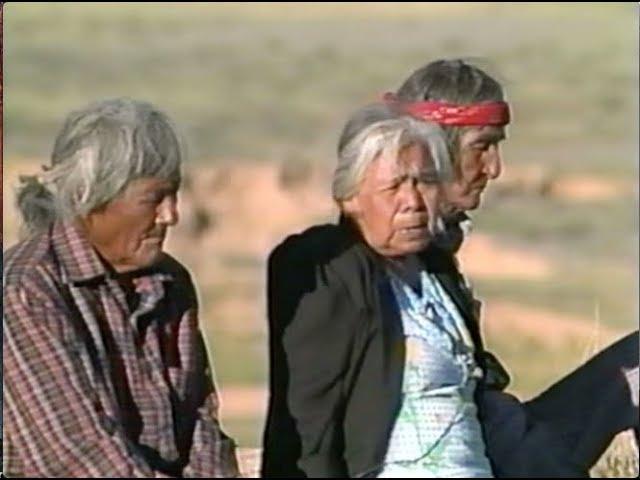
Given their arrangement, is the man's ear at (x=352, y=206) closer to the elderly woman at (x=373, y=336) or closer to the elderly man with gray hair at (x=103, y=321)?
the elderly woman at (x=373, y=336)

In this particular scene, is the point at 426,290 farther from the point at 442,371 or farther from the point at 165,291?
the point at 165,291

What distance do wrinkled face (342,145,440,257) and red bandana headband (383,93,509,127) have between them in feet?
1.10

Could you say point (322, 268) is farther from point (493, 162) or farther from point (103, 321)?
point (493, 162)

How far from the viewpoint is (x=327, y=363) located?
16.2ft

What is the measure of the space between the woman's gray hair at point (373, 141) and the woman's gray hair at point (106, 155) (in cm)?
46

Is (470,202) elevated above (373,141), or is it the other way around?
(373,141)

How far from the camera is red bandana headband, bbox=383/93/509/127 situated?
5461 mm

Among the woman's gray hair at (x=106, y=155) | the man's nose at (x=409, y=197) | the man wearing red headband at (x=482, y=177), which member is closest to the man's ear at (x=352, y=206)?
the man's nose at (x=409, y=197)

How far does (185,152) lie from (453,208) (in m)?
0.93

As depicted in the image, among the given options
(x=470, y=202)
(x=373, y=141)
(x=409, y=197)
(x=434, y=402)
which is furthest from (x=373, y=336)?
(x=470, y=202)

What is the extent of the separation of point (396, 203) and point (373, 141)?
151mm

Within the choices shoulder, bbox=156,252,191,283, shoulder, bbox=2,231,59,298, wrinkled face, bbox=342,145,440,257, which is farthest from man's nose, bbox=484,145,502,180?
shoulder, bbox=2,231,59,298

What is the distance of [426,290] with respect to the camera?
525cm

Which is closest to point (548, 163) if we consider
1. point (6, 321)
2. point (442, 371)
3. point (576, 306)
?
point (576, 306)
